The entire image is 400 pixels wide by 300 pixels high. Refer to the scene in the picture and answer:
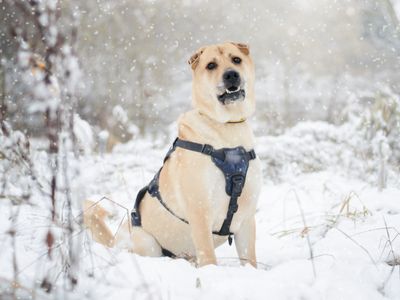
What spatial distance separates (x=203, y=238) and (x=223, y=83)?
107 cm

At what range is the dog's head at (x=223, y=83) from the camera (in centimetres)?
283

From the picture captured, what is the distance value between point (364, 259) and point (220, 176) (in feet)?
3.12

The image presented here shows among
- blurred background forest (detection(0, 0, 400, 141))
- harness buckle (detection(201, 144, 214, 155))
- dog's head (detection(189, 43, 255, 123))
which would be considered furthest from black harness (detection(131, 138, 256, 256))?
blurred background forest (detection(0, 0, 400, 141))

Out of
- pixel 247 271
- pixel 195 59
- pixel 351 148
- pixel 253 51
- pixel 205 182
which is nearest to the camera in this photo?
pixel 247 271

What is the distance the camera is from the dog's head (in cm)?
283

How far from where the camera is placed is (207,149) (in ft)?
8.56

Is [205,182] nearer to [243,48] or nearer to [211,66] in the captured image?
[211,66]

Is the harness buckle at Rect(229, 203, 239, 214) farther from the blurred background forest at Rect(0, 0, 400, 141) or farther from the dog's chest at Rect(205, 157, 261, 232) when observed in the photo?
the blurred background forest at Rect(0, 0, 400, 141)

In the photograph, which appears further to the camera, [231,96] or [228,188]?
[231,96]

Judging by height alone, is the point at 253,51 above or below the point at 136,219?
above

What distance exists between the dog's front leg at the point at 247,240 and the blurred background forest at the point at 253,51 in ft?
29.7

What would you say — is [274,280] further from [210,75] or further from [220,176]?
[210,75]

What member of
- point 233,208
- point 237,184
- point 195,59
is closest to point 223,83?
point 195,59

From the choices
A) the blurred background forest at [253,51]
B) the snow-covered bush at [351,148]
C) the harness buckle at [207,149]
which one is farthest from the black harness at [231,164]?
the blurred background forest at [253,51]
